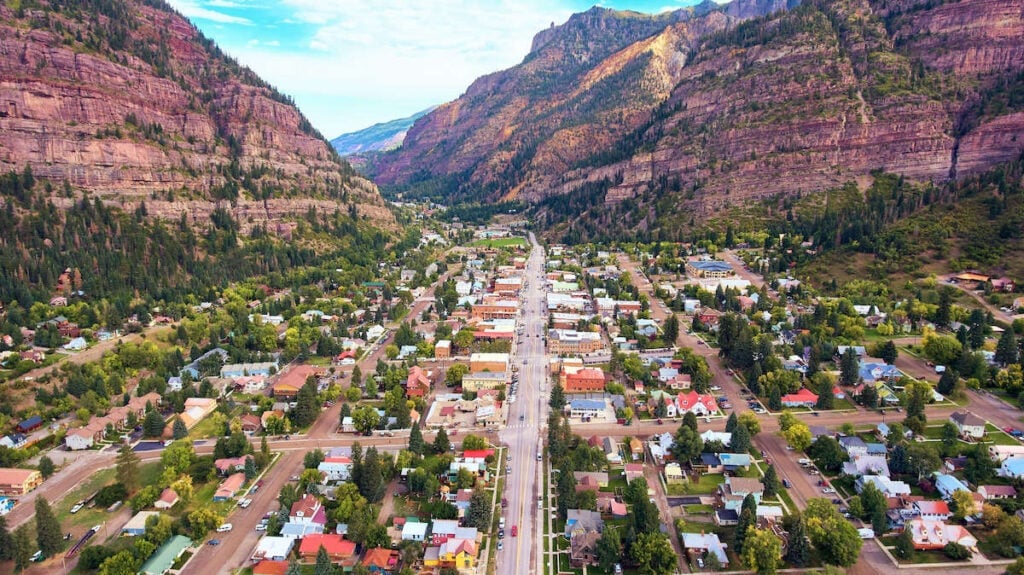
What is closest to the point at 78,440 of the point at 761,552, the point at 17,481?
the point at 17,481

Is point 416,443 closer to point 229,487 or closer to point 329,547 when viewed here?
point 329,547

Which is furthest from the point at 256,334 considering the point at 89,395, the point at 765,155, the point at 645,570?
the point at 765,155

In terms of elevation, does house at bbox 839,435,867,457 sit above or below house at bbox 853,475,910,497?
above

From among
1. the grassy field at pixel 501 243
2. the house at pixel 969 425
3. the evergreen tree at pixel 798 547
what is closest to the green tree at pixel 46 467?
the evergreen tree at pixel 798 547

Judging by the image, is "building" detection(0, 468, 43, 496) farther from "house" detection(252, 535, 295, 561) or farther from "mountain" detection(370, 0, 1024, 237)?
"mountain" detection(370, 0, 1024, 237)

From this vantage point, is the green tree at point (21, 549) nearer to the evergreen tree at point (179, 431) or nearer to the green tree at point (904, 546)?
the evergreen tree at point (179, 431)

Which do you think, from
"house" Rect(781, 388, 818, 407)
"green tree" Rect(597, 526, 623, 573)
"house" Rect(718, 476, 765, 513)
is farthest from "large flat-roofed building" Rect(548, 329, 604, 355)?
"green tree" Rect(597, 526, 623, 573)
